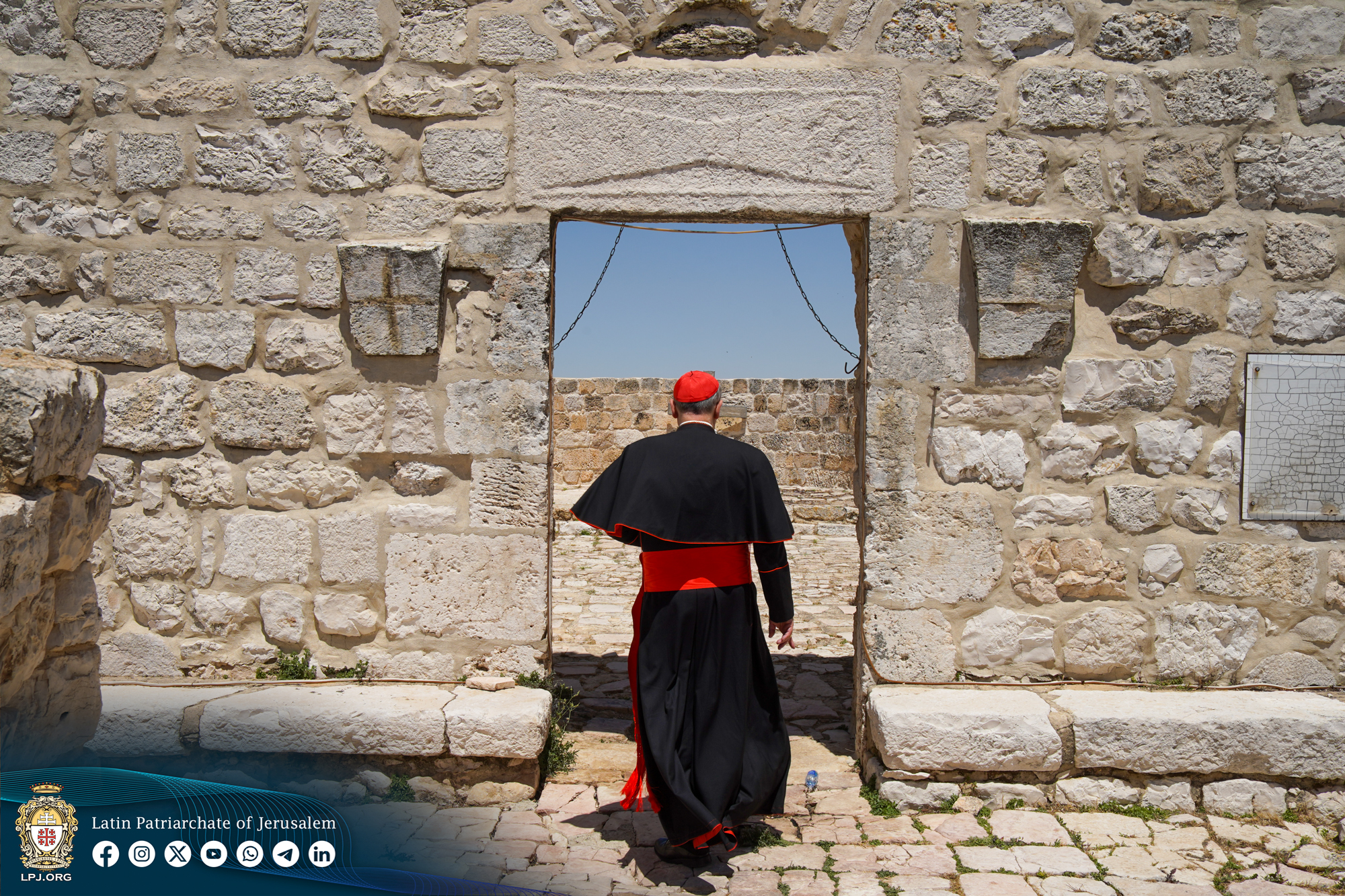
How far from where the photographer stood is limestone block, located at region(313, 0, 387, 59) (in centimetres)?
336

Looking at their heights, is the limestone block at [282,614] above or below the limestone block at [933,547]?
below

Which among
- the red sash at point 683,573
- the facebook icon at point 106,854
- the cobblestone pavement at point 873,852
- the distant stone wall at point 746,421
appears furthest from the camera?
the distant stone wall at point 746,421

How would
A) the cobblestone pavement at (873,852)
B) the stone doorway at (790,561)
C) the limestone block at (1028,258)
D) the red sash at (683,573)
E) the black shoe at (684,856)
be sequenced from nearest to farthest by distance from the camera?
1. the cobblestone pavement at (873,852)
2. the black shoe at (684,856)
3. the red sash at (683,573)
4. the limestone block at (1028,258)
5. the stone doorway at (790,561)

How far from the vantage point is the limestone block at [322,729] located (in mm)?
3193

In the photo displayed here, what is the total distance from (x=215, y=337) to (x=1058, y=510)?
313 centimetres

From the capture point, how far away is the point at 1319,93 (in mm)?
3326

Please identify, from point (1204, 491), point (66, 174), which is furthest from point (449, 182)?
point (1204, 491)

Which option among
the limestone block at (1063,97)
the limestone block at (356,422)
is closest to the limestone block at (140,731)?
the limestone block at (356,422)

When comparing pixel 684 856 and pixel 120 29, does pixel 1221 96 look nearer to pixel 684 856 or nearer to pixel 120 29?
pixel 684 856

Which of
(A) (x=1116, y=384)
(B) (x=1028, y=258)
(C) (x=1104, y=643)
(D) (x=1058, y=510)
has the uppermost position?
(B) (x=1028, y=258)

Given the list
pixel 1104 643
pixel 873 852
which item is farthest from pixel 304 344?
pixel 1104 643

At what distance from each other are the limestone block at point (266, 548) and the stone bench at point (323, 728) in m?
0.45

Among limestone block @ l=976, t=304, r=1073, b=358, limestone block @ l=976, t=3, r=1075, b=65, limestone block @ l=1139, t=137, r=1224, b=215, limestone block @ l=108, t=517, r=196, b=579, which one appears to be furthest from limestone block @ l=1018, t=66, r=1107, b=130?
limestone block @ l=108, t=517, r=196, b=579

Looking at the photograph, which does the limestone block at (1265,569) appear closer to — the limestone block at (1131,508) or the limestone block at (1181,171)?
the limestone block at (1131,508)
